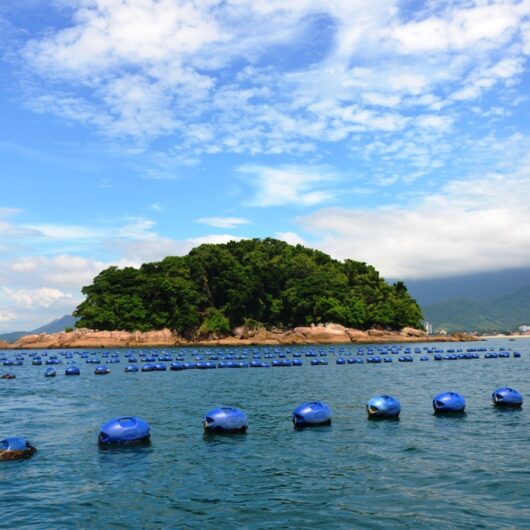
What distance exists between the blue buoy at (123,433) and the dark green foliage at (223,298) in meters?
142

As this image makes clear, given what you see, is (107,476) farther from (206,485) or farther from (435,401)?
(435,401)

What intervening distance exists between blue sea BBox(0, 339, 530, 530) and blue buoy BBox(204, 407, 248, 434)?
1.62 ft

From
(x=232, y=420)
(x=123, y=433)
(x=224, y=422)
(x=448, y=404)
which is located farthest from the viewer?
(x=448, y=404)

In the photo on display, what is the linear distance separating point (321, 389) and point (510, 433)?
90.5 feet

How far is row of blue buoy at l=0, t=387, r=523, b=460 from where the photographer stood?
2748 centimetres

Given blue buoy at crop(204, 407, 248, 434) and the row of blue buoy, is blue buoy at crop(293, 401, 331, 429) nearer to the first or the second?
the row of blue buoy

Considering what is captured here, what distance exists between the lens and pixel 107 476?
78.3ft

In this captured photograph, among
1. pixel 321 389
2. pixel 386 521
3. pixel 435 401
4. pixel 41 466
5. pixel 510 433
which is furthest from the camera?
pixel 321 389

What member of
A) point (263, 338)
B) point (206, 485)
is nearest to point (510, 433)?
point (206, 485)

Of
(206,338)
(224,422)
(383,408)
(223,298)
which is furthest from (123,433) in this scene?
(223,298)

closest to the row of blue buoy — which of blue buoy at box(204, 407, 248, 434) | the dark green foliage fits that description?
blue buoy at box(204, 407, 248, 434)

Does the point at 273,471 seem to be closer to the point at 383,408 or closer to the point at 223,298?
the point at 383,408

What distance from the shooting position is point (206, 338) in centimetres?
17662

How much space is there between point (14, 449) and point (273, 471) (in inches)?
489
